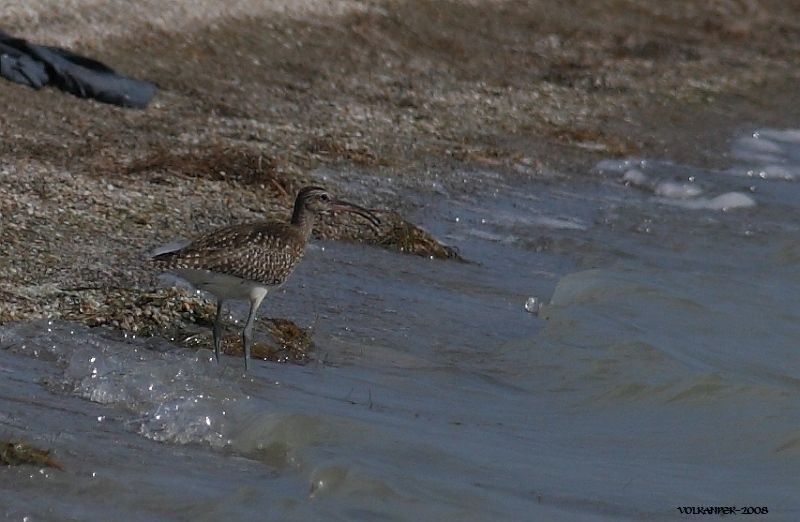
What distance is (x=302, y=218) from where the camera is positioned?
10891 mm

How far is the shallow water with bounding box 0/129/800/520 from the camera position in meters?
7.61

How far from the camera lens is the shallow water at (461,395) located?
7.61m

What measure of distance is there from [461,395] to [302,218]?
1895 millimetres

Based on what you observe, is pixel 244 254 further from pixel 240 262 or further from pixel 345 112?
pixel 345 112

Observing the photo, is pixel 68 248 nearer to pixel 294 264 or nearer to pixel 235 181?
pixel 294 264

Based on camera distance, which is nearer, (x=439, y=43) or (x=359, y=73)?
(x=359, y=73)

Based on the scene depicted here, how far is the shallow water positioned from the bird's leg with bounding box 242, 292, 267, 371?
0.52ft

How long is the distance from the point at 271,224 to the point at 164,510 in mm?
3463

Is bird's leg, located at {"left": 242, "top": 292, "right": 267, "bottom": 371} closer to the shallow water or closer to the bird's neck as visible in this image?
the shallow water

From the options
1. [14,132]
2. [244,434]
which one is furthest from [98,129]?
[244,434]

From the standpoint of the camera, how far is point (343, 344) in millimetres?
10273

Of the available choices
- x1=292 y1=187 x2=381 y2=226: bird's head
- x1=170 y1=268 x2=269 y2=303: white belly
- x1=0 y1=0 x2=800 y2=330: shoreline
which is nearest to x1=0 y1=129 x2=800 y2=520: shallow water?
x1=170 y1=268 x2=269 y2=303: white belly

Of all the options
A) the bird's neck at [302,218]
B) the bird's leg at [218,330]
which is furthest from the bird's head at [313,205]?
the bird's leg at [218,330]

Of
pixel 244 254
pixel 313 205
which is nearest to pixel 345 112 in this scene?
pixel 313 205
